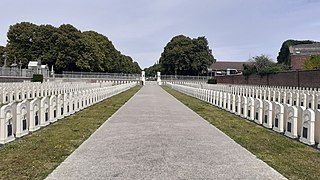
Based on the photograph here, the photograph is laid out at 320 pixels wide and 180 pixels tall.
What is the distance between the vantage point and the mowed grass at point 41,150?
6293 millimetres

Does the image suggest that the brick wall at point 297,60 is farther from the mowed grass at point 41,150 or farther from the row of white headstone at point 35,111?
the mowed grass at point 41,150

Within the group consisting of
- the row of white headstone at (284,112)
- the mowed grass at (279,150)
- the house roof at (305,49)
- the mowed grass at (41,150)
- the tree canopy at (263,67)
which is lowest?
the mowed grass at (279,150)

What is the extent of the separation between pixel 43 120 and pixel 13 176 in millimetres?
6168

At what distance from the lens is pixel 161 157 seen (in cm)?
731

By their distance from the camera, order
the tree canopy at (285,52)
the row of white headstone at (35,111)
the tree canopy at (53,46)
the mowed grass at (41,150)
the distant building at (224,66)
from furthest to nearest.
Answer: the distant building at (224,66) < the tree canopy at (285,52) < the tree canopy at (53,46) < the row of white headstone at (35,111) < the mowed grass at (41,150)

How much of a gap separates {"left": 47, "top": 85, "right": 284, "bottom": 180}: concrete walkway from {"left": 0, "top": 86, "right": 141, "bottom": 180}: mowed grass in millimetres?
284

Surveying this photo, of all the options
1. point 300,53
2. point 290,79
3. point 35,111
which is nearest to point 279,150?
point 35,111

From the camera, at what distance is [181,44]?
10288cm

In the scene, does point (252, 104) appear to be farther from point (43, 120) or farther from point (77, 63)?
point (77, 63)

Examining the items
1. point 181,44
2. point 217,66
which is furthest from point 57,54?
point 217,66

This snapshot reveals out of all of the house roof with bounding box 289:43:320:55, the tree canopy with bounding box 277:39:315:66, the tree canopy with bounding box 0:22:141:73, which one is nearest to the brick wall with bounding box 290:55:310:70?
the house roof with bounding box 289:43:320:55

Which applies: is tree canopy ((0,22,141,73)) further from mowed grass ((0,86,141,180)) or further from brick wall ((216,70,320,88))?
mowed grass ((0,86,141,180))

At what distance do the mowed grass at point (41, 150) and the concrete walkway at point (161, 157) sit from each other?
0.93 feet

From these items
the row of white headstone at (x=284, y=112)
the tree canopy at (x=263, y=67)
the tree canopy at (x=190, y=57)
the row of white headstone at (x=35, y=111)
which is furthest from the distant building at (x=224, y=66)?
the row of white headstone at (x=35, y=111)
